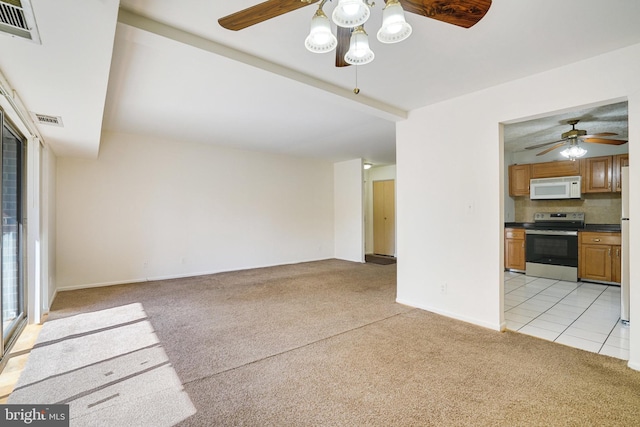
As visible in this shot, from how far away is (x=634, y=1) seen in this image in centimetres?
174

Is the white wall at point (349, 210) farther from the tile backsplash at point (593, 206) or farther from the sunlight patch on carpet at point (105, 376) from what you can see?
the sunlight patch on carpet at point (105, 376)

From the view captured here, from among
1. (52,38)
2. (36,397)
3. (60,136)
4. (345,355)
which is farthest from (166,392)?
(60,136)

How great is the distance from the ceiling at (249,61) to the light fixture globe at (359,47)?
38cm

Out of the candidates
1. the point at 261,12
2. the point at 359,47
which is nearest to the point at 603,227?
the point at 359,47

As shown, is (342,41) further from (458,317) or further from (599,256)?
(599,256)

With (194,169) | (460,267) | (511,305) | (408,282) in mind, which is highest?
(194,169)

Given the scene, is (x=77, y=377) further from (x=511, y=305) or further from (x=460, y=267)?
(x=511, y=305)

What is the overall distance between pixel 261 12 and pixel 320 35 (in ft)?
0.97

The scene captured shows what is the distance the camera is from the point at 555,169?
5.47 m

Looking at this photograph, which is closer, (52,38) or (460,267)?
(52,38)

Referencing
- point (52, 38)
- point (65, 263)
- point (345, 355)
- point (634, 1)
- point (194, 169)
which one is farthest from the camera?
point (194, 169)

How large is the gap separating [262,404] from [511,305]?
3444mm

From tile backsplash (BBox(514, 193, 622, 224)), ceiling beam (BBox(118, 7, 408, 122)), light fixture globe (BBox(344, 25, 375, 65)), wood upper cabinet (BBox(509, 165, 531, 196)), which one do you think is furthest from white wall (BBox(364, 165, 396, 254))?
light fixture globe (BBox(344, 25, 375, 65))

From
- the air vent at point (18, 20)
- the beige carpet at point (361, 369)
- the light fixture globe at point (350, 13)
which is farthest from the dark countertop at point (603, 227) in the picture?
the air vent at point (18, 20)
